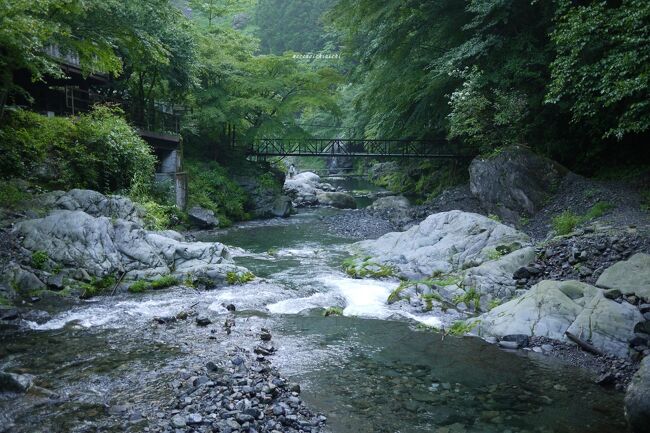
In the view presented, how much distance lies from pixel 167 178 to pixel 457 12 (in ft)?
52.1

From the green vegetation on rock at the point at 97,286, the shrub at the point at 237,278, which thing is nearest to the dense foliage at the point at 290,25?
the shrub at the point at 237,278

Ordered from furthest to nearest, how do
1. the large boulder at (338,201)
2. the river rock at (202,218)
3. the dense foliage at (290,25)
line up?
the dense foliage at (290,25) < the large boulder at (338,201) < the river rock at (202,218)

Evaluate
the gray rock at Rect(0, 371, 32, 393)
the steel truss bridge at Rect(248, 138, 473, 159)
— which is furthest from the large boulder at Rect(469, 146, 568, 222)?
the gray rock at Rect(0, 371, 32, 393)

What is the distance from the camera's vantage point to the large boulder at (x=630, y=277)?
945 centimetres

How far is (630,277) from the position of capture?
9859 millimetres

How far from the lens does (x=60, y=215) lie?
43.3 feet

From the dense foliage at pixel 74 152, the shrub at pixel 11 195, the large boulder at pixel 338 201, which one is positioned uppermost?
the dense foliage at pixel 74 152

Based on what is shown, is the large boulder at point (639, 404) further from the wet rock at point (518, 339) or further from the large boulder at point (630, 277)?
the large boulder at point (630, 277)

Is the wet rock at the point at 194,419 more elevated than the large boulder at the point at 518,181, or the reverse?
the large boulder at the point at 518,181

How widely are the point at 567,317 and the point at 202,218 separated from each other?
59.5 feet

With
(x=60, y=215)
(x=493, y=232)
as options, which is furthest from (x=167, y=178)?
(x=493, y=232)

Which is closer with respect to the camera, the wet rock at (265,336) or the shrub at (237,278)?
the wet rock at (265,336)

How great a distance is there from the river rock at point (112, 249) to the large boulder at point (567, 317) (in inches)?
298

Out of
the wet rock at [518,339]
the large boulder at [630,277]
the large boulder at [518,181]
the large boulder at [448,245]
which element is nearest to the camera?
the wet rock at [518,339]
